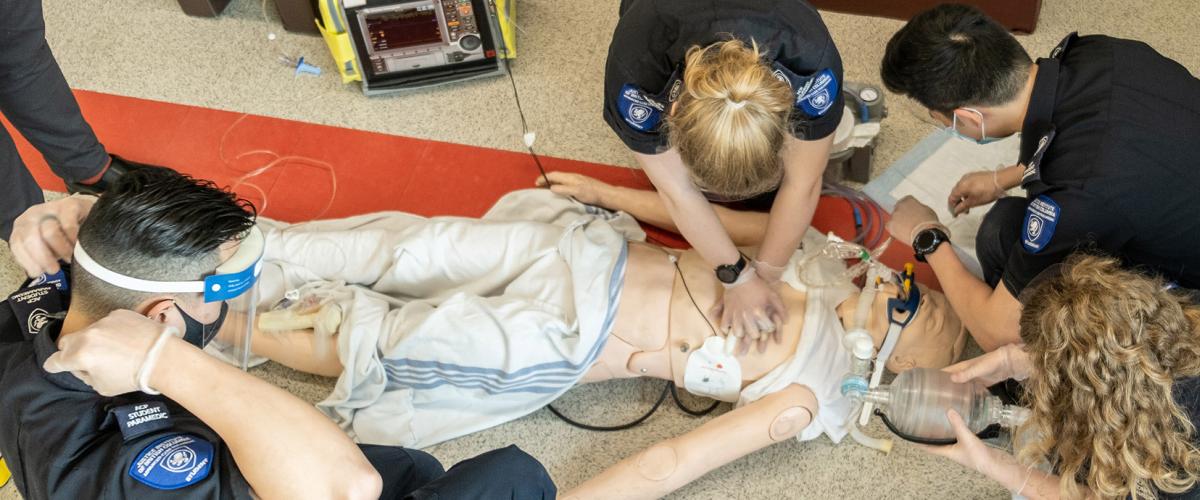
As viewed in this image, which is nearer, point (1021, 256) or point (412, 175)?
point (1021, 256)

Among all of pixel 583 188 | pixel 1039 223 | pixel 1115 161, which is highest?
pixel 1115 161

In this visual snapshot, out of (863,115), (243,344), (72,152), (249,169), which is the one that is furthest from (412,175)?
(863,115)

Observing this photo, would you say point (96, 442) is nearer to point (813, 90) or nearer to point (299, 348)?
point (299, 348)

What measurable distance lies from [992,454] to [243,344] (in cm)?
134

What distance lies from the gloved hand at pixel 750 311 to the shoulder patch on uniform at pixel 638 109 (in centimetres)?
42

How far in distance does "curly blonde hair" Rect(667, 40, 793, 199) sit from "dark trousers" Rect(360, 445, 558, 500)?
59 centimetres

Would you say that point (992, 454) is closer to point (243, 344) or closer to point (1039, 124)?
point (1039, 124)

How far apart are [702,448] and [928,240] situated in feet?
2.26

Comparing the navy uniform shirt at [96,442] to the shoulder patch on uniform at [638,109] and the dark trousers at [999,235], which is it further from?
the dark trousers at [999,235]

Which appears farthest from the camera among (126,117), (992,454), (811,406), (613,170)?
(126,117)

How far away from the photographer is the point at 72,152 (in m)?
2.45

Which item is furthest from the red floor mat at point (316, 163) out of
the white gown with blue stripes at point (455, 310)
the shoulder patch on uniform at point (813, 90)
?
the shoulder patch on uniform at point (813, 90)

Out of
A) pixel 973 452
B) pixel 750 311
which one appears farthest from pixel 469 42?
pixel 973 452

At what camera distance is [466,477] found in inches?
62.5
